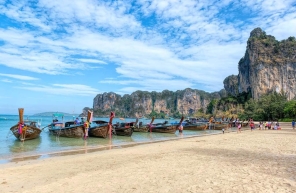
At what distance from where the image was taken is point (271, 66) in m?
99.3

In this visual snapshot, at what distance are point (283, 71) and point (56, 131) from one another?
9561 cm

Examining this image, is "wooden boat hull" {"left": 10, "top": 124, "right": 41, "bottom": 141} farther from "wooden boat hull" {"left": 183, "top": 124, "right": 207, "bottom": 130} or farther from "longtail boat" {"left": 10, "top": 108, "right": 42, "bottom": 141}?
"wooden boat hull" {"left": 183, "top": 124, "right": 207, "bottom": 130}

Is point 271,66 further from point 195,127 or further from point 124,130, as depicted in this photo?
point 124,130

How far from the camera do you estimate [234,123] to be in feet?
197

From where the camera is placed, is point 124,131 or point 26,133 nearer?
point 26,133

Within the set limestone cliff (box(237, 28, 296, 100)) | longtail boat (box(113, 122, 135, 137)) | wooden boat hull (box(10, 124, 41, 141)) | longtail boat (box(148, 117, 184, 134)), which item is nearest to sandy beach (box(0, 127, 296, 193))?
wooden boat hull (box(10, 124, 41, 141))

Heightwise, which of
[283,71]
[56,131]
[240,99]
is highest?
[283,71]

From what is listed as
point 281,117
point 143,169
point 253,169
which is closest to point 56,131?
point 143,169

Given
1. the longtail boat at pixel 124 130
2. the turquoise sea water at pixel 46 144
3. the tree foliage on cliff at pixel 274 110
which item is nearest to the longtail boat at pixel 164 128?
the longtail boat at pixel 124 130

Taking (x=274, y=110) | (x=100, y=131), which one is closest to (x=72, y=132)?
(x=100, y=131)

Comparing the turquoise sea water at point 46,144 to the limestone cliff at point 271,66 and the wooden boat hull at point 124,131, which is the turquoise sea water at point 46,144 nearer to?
the wooden boat hull at point 124,131

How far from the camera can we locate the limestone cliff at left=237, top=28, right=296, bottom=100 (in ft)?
318

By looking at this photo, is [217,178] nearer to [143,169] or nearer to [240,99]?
[143,169]

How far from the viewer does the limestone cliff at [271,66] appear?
9694 centimetres
